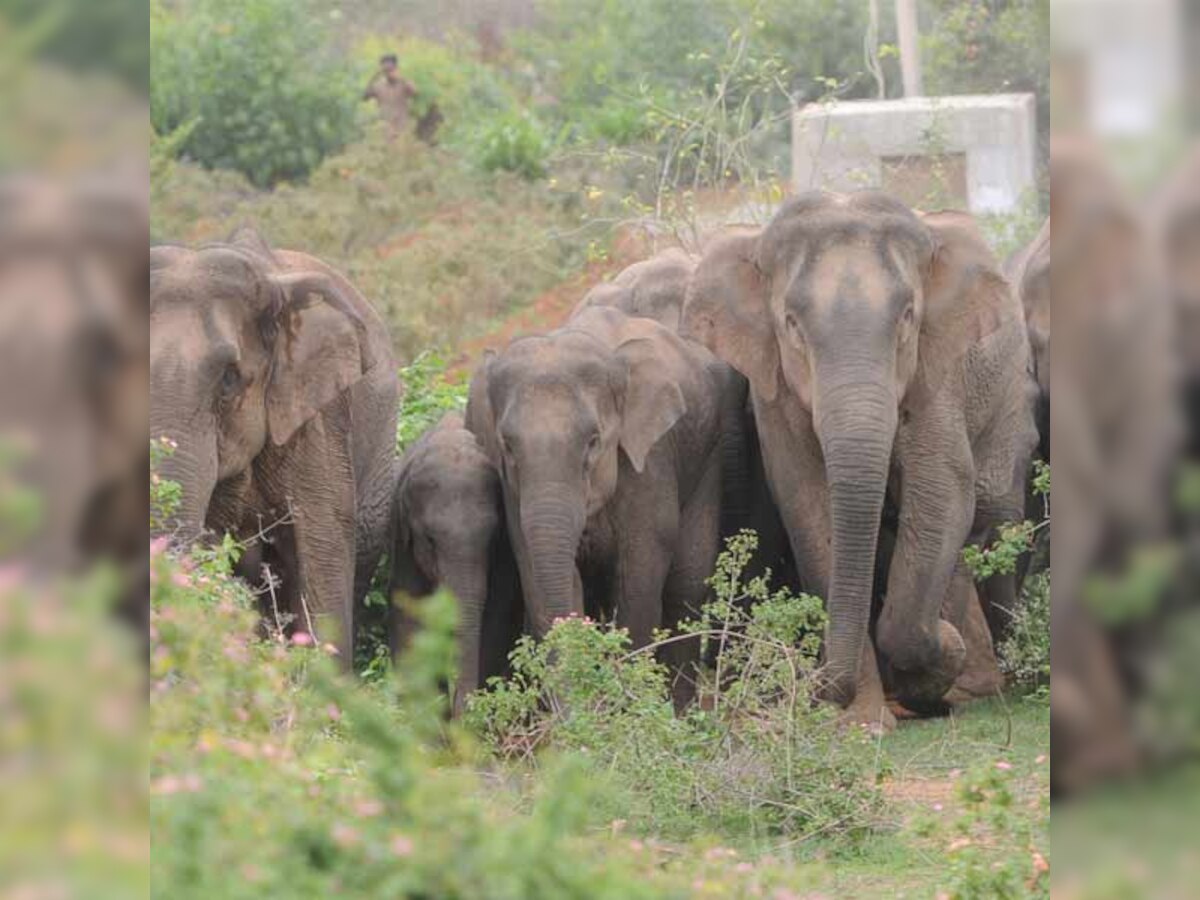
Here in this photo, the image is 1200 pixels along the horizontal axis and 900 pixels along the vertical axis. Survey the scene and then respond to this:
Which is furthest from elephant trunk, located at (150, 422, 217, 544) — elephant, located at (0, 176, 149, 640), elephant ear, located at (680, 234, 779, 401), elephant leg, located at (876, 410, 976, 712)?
elephant, located at (0, 176, 149, 640)

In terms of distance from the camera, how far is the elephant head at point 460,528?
37.4ft

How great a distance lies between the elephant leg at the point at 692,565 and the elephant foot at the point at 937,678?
101 cm

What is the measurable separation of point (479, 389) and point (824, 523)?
174cm

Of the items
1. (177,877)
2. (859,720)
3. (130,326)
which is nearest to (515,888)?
(177,877)

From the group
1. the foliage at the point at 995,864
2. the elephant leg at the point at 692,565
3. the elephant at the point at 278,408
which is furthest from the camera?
the elephant leg at the point at 692,565

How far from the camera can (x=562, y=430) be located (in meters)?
10.8

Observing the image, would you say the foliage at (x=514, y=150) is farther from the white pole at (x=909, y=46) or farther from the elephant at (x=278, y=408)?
the elephant at (x=278, y=408)

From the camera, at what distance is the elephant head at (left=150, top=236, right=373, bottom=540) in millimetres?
10008

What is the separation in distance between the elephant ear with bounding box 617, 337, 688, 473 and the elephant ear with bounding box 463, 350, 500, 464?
0.61 metres

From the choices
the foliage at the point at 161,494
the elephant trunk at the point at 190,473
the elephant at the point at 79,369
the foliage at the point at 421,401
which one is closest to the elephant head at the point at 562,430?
the elephant trunk at the point at 190,473

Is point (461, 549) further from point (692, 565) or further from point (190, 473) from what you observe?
point (190, 473)

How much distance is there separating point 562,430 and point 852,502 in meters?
1.38

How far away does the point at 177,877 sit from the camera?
374cm

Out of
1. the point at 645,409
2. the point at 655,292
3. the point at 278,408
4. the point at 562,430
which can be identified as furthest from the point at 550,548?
the point at 655,292
